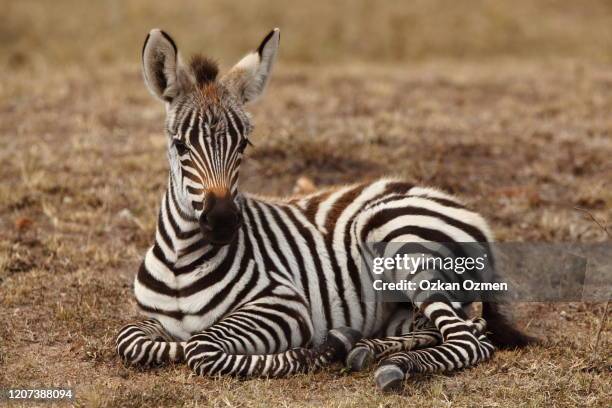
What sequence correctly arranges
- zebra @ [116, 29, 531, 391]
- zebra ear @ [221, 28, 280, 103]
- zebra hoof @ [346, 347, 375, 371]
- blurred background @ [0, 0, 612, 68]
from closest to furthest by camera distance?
zebra @ [116, 29, 531, 391] → zebra hoof @ [346, 347, 375, 371] → zebra ear @ [221, 28, 280, 103] → blurred background @ [0, 0, 612, 68]

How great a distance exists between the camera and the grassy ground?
5.82 m

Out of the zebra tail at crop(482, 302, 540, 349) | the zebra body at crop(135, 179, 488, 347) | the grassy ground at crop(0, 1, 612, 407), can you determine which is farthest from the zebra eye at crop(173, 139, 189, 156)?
the zebra tail at crop(482, 302, 540, 349)

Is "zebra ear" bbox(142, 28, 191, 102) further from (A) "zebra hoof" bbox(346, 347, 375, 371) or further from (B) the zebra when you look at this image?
(A) "zebra hoof" bbox(346, 347, 375, 371)

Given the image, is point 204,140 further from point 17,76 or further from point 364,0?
point 364,0

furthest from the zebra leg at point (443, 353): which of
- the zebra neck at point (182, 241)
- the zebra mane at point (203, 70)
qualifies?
the zebra mane at point (203, 70)

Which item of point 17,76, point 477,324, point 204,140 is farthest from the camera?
point 17,76

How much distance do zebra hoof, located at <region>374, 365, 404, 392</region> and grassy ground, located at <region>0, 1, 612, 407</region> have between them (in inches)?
3.3

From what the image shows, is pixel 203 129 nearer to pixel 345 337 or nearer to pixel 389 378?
pixel 345 337

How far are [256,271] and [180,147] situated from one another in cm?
109

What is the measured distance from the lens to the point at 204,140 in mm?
5711

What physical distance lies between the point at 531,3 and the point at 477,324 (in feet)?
61.9

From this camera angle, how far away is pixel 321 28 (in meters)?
21.4

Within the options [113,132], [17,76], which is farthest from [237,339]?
[17,76]

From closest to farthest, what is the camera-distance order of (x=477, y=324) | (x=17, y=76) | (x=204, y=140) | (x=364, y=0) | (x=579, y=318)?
(x=204, y=140) < (x=477, y=324) < (x=579, y=318) < (x=17, y=76) < (x=364, y=0)
